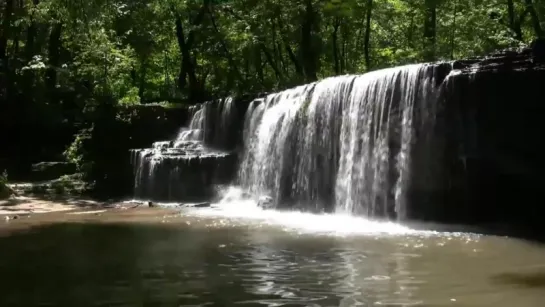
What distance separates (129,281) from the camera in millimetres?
7863

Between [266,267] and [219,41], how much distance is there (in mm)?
23236

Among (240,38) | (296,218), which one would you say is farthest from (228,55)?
(296,218)

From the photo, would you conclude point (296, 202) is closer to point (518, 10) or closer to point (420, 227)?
point (420, 227)

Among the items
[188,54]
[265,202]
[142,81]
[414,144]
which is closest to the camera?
[414,144]

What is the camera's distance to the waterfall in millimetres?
15273

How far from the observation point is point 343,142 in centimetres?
1736

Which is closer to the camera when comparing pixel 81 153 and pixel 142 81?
pixel 81 153

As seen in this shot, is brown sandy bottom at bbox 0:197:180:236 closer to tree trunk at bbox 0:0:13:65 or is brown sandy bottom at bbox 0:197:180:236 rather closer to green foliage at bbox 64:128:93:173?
green foliage at bbox 64:128:93:173

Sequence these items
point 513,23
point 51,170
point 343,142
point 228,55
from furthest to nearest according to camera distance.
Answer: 1. point 228,55
2. point 513,23
3. point 51,170
4. point 343,142

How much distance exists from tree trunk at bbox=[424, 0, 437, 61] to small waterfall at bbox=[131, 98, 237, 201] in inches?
335

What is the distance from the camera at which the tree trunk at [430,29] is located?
84.6 feet

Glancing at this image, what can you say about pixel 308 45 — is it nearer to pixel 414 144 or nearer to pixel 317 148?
pixel 317 148

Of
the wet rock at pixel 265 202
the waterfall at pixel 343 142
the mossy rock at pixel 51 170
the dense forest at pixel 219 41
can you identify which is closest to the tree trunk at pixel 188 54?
the dense forest at pixel 219 41

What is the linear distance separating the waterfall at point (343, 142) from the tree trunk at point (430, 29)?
7.80 m
